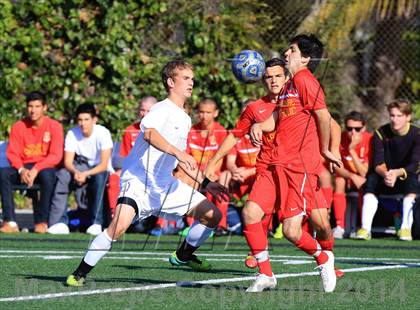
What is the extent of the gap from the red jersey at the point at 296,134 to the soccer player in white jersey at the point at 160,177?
2.42 feet

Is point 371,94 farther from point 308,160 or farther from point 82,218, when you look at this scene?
point 308,160

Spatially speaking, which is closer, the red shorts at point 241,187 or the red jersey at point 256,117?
the red jersey at point 256,117

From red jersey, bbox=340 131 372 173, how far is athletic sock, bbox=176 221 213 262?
5645 mm

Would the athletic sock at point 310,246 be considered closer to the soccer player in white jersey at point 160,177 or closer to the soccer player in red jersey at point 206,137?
the soccer player in white jersey at point 160,177

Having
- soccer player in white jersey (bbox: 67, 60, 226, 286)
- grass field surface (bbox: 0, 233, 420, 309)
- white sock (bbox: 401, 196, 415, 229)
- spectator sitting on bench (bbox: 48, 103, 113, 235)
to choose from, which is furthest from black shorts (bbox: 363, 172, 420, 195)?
soccer player in white jersey (bbox: 67, 60, 226, 286)

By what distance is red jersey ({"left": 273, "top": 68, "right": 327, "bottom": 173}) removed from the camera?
739cm

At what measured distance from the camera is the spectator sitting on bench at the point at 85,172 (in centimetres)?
1331

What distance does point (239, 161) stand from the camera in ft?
43.9

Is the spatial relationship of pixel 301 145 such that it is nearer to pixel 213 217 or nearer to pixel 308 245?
pixel 308 245

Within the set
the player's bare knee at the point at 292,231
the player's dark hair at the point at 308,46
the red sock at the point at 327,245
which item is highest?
the player's dark hair at the point at 308,46

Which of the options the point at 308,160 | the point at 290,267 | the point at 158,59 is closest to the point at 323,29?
the point at 158,59

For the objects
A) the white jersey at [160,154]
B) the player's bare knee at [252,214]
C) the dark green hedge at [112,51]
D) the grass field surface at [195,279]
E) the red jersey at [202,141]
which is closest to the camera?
the grass field surface at [195,279]

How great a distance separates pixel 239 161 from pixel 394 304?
7.03 metres

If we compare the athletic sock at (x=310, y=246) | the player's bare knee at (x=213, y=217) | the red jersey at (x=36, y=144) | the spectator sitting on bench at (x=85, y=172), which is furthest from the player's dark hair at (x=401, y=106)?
the athletic sock at (x=310, y=246)
